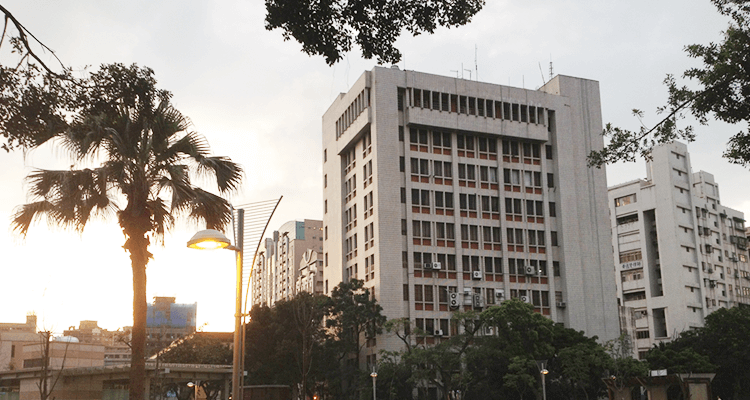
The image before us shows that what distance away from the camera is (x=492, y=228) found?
70.4 m

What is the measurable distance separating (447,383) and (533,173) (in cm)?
2792

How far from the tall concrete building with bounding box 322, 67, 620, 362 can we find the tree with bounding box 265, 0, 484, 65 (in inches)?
2136

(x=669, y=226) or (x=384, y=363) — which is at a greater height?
(x=669, y=226)

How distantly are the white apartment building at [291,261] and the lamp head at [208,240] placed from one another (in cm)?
10527

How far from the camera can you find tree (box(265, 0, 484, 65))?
1021 cm

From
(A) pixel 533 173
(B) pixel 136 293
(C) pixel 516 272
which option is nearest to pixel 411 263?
(C) pixel 516 272

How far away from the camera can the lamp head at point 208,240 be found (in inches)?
478

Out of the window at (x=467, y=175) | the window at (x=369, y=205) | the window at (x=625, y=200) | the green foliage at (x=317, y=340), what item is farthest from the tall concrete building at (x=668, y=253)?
the green foliage at (x=317, y=340)

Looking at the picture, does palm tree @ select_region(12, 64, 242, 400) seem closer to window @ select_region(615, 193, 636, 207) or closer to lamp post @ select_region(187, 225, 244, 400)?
lamp post @ select_region(187, 225, 244, 400)

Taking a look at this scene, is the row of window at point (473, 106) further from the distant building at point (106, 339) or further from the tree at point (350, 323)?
the distant building at point (106, 339)

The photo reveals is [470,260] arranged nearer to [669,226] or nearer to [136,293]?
[669,226]

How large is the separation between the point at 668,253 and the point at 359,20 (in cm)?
9170

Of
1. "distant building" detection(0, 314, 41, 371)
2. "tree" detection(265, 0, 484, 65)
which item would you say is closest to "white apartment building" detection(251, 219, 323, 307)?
"distant building" detection(0, 314, 41, 371)

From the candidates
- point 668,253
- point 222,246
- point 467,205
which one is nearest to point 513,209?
point 467,205
